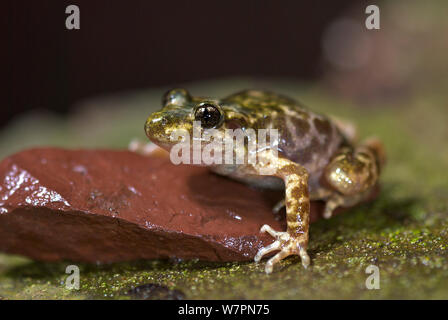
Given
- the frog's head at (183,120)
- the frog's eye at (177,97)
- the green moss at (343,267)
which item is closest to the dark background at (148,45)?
the green moss at (343,267)

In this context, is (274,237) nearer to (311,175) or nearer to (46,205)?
(311,175)

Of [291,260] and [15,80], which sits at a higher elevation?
[15,80]

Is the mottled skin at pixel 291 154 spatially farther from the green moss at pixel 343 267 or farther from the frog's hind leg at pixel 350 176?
the green moss at pixel 343 267

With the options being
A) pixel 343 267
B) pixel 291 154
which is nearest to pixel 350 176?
pixel 291 154

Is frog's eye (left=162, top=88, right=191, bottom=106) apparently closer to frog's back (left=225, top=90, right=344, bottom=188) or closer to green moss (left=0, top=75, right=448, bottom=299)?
frog's back (left=225, top=90, right=344, bottom=188)

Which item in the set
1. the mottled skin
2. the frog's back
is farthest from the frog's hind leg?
the frog's back
